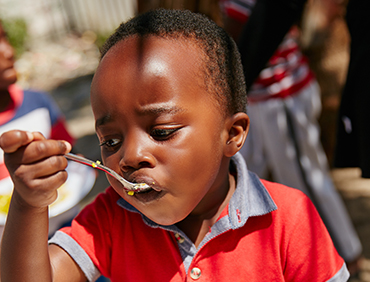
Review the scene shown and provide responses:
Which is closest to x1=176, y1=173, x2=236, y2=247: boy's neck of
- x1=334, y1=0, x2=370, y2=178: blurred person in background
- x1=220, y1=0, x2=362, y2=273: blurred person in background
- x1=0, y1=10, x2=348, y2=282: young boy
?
x1=0, y1=10, x2=348, y2=282: young boy

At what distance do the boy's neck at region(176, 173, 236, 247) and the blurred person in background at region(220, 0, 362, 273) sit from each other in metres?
1.27

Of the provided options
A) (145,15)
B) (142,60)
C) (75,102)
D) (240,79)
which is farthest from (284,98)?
(75,102)

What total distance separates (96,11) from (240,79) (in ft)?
22.6

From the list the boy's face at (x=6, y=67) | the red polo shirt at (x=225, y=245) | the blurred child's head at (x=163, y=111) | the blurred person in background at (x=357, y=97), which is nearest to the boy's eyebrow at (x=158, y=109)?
the blurred child's head at (x=163, y=111)

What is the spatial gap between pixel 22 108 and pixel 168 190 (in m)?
1.38

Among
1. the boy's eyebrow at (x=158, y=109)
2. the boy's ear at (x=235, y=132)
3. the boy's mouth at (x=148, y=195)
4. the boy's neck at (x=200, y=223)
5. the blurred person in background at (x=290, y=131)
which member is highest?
the boy's eyebrow at (x=158, y=109)

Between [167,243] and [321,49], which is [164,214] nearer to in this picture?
[167,243]

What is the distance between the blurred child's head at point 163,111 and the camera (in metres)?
0.97

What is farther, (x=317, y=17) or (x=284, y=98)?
(x=317, y=17)

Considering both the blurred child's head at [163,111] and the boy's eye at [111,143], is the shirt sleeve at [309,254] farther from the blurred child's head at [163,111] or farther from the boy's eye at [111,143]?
the boy's eye at [111,143]

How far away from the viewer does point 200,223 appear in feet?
4.02

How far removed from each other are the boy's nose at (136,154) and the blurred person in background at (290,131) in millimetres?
1500

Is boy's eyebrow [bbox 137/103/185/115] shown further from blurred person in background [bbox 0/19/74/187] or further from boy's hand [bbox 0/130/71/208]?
blurred person in background [bbox 0/19/74/187]

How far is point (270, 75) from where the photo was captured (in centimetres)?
234
